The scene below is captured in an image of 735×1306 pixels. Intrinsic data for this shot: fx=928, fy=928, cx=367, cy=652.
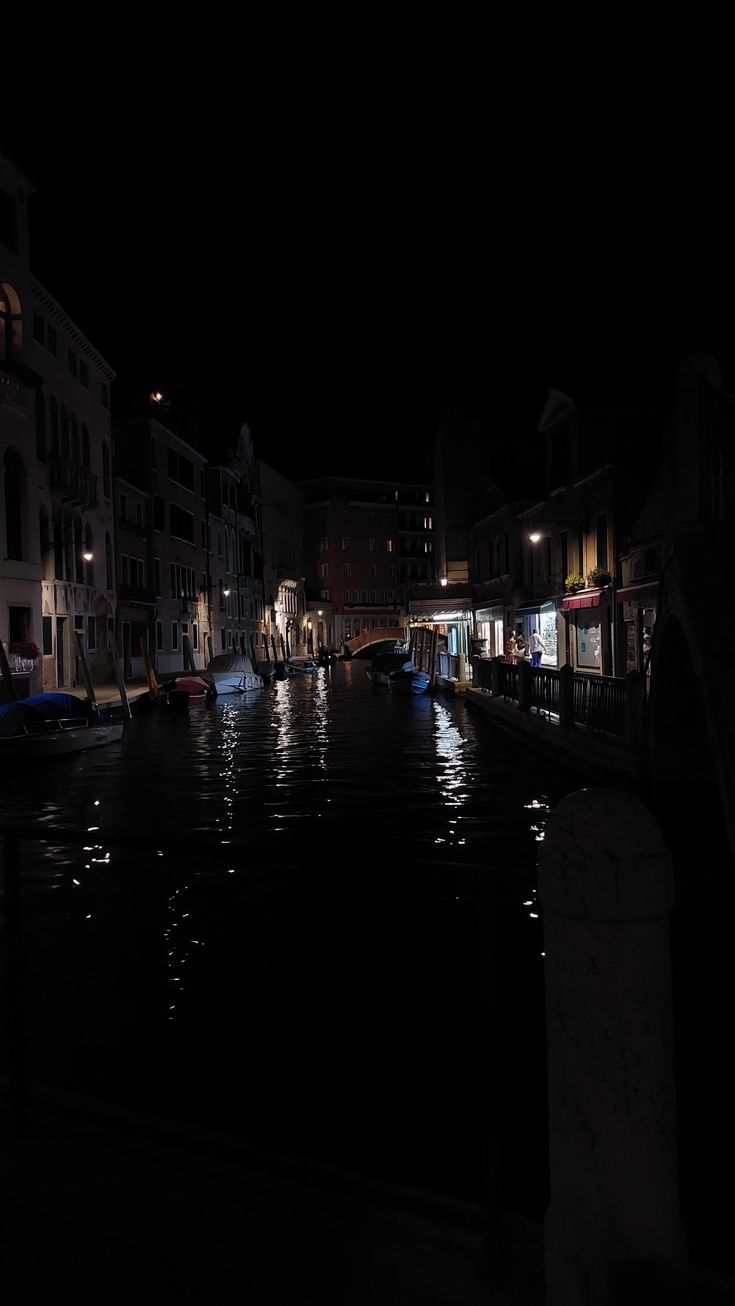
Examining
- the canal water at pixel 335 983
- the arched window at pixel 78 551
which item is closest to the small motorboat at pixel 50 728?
the canal water at pixel 335 983

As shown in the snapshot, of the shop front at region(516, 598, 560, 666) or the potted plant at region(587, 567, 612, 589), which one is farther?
the shop front at region(516, 598, 560, 666)

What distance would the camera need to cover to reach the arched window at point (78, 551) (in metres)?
35.4

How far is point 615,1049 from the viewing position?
249cm

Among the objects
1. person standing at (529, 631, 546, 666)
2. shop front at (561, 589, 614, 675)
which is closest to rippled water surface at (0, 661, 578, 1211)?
shop front at (561, 589, 614, 675)

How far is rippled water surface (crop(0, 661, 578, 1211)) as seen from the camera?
4.68 m

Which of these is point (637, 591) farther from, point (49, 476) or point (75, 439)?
point (75, 439)

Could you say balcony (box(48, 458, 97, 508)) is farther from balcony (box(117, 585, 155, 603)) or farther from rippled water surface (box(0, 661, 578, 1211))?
rippled water surface (box(0, 661, 578, 1211))

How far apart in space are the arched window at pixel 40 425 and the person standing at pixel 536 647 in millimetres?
19148

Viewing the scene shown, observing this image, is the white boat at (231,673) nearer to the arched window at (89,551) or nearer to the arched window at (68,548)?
the arched window at (89,551)

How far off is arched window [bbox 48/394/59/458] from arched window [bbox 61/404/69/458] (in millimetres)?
599

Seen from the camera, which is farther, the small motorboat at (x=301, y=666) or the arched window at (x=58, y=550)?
the small motorboat at (x=301, y=666)

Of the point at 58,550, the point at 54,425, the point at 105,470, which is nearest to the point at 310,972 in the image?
the point at 58,550

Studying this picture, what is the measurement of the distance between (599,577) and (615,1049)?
1071 inches

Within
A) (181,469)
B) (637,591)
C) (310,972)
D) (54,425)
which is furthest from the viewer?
(181,469)
